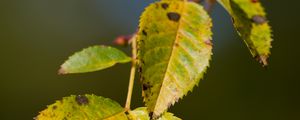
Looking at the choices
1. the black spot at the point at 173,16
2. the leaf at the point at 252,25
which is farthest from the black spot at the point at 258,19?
the black spot at the point at 173,16

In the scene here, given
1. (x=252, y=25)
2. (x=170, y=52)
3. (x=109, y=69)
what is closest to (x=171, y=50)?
(x=170, y=52)

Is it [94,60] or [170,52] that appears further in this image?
[94,60]

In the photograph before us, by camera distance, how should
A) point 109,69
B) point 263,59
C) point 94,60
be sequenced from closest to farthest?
1. point 263,59
2. point 94,60
3. point 109,69

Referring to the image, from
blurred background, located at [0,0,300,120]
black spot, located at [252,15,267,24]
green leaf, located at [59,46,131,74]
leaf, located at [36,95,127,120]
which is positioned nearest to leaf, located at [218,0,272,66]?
black spot, located at [252,15,267,24]


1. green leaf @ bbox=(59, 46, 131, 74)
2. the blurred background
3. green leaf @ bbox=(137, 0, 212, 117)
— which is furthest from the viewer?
the blurred background

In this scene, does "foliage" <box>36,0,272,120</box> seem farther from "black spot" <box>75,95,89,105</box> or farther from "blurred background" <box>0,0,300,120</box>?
"blurred background" <box>0,0,300,120</box>

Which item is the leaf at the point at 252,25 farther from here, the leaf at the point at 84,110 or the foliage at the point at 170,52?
the leaf at the point at 84,110

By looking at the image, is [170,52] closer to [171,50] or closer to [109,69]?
[171,50]
